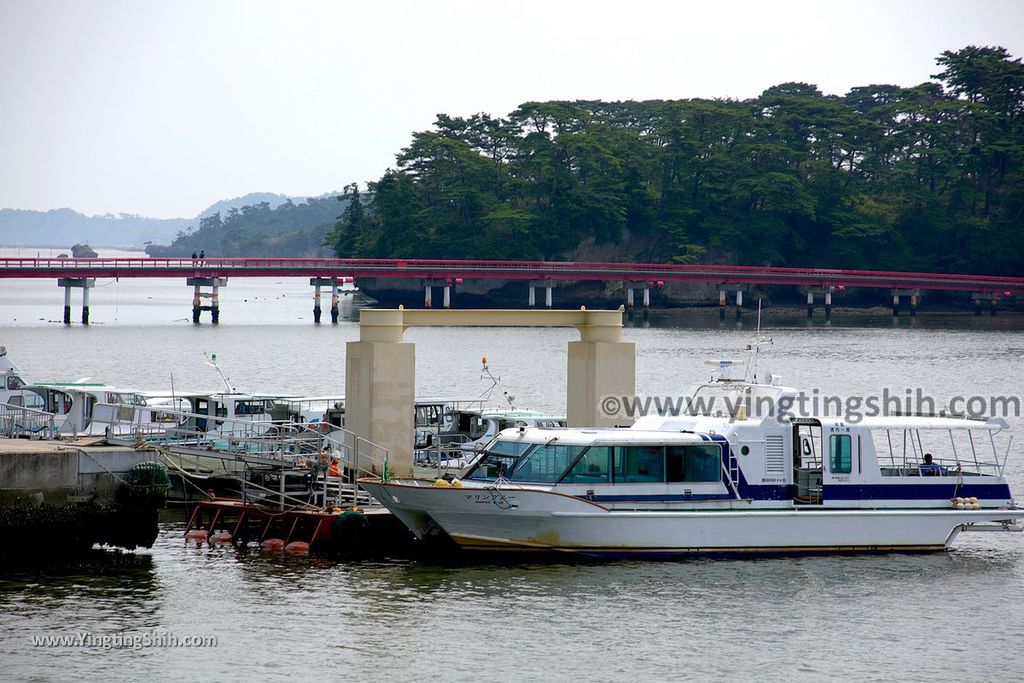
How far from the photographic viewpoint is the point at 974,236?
516ft

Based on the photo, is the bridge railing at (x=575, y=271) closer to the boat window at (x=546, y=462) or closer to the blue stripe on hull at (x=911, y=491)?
the boat window at (x=546, y=462)

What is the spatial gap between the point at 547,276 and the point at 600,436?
104m

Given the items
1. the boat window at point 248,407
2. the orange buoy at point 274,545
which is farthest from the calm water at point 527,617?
the boat window at point 248,407

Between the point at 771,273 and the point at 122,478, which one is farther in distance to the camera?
the point at 771,273

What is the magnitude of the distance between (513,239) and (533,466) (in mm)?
127946

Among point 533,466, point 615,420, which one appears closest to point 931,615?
point 533,466

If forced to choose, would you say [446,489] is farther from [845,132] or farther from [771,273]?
[845,132]

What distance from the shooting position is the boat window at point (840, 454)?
3150 centimetres

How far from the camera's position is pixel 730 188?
156 m

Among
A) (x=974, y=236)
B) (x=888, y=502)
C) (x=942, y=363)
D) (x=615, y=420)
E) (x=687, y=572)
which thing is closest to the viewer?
(x=687, y=572)

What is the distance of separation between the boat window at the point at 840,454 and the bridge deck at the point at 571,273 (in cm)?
8940

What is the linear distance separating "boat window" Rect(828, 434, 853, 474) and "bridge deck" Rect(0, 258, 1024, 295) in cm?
8940

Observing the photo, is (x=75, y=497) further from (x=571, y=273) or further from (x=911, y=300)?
(x=911, y=300)

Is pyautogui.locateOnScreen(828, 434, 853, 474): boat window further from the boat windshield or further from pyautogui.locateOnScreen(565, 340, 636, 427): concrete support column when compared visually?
pyautogui.locateOnScreen(565, 340, 636, 427): concrete support column
